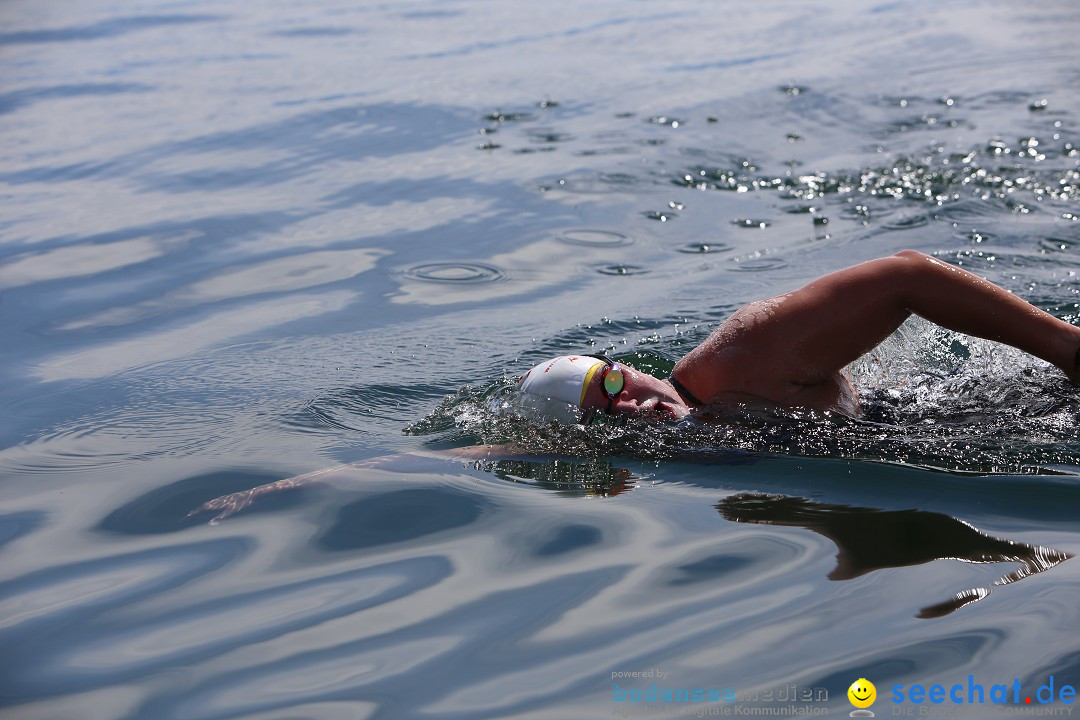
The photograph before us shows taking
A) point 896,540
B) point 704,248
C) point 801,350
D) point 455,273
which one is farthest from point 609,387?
point 704,248

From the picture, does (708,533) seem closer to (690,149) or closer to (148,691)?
(148,691)

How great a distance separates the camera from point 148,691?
3.92m

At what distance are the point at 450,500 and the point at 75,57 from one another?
15778 mm

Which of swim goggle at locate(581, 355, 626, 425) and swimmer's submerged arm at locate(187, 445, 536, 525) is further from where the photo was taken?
swim goggle at locate(581, 355, 626, 425)

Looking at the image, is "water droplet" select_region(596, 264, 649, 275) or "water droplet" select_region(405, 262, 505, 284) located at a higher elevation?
"water droplet" select_region(405, 262, 505, 284)

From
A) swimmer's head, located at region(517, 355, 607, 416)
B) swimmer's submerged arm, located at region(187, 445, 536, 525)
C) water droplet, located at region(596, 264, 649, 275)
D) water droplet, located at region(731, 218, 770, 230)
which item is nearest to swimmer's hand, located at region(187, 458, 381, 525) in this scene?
swimmer's submerged arm, located at region(187, 445, 536, 525)

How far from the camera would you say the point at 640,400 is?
5754 mm

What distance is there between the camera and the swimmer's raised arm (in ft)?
16.7

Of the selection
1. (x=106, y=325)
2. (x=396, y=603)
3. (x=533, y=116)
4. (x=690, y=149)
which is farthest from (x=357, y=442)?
(x=533, y=116)

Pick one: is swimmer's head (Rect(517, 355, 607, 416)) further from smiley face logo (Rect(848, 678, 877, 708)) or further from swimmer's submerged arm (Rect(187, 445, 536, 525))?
smiley face logo (Rect(848, 678, 877, 708))

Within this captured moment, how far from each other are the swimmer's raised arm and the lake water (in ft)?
0.74

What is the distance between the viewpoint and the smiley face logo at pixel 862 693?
357cm

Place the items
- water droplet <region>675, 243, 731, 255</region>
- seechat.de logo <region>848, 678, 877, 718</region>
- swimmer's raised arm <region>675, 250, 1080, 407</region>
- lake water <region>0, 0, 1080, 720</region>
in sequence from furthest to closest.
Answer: water droplet <region>675, 243, 731, 255</region>
swimmer's raised arm <region>675, 250, 1080, 407</region>
lake water <region>0, 0, 1080, 720</region>
seechat.de logo <region>848, 678, 877, 718</region>

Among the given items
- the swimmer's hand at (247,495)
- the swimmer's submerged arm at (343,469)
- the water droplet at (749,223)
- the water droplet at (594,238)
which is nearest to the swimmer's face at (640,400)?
the swimmer's submerged arm at (343,469)
